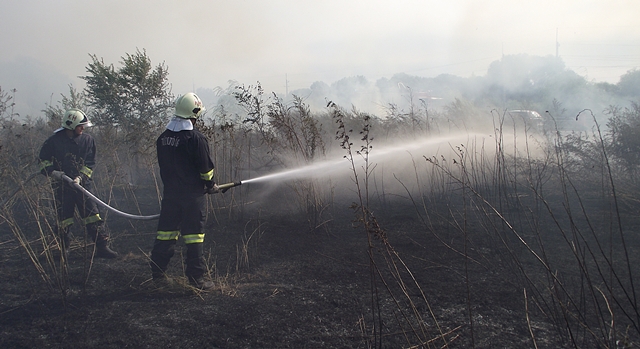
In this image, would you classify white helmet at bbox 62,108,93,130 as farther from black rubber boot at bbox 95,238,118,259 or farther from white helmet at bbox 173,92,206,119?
white helmet at bbox 173,92,206,119

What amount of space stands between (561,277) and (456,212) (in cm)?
214

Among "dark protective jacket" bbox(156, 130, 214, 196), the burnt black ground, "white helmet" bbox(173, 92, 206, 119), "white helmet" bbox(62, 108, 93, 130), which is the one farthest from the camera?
"white helmet" bbox(62, 108, 93, 130)

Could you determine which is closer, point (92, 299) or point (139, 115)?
point (92, 299)

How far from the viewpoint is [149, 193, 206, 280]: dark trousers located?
4047 millimetres

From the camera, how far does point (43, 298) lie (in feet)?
12.1

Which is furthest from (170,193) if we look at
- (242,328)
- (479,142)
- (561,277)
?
(479,142)

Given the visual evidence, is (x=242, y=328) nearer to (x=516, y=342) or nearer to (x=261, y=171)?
(x=516, y=342)

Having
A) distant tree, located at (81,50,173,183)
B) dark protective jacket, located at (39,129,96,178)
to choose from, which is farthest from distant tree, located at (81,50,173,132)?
dark protective jacket, located at (39,129,96,178)

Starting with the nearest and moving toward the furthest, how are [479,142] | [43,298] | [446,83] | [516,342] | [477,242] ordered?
[516,342], [43,298], [477,242], [479,142], [446,83]

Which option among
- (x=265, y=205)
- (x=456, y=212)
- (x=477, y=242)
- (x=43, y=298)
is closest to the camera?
(x=43, y=298)

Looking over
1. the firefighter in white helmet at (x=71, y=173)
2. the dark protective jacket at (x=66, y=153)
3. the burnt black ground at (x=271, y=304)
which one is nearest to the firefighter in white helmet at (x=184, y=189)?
the burnt black ground at (x=271, y=304)

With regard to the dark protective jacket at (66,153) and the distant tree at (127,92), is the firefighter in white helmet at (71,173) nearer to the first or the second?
the dark protective jacket at (66,153)

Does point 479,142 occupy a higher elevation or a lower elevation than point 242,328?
higher

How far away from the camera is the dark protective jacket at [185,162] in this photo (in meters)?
4.03
